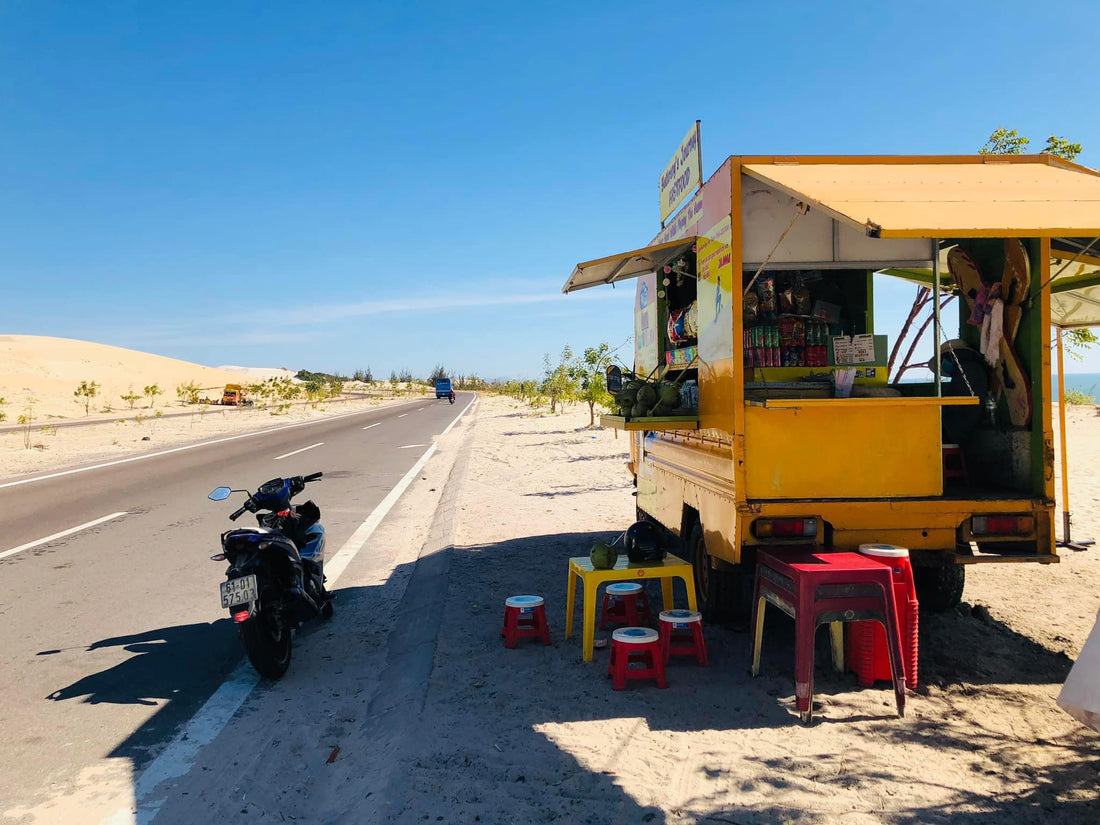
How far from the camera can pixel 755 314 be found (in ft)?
22.2

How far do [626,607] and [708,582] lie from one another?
24.7 inches

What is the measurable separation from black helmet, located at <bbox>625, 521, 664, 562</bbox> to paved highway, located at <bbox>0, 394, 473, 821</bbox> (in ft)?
8.96

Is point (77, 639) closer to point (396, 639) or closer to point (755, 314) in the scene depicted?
point (396, 639)

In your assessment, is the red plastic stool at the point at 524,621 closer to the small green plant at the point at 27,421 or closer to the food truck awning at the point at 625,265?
the food truck awning at the point at 625,265

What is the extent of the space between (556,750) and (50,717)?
2822 millimetres

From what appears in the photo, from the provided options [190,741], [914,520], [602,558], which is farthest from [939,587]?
[190,741]

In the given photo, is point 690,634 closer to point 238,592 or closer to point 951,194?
point 238,592

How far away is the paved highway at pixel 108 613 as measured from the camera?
4.25m

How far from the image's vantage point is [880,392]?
18.7ft

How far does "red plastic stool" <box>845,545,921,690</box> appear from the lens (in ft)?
15.4

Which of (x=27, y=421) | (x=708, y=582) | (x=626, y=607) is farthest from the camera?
(x=27, y=421)

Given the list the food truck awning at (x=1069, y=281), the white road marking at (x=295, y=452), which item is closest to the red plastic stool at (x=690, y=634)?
the food truck awning at (x=1069, y=281)

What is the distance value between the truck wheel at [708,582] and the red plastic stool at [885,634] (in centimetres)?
111

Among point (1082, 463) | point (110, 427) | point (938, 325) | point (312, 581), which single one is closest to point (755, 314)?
→ point (938, 325)
